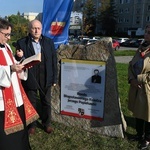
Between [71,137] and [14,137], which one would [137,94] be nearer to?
[71,137]

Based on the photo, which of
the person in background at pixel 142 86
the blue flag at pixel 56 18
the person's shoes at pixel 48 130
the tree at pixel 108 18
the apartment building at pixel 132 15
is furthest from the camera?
→ the tree at pixel 108 18

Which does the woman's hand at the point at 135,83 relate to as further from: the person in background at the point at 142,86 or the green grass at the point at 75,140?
the green grass at the point at 75,140

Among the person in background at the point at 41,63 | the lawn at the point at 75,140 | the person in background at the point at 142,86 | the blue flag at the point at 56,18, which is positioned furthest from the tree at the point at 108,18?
the person in background at the point at 142,86

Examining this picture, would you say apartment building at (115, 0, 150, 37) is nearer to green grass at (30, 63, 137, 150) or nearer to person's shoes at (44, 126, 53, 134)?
green grass at (30, 63, 137, 150)

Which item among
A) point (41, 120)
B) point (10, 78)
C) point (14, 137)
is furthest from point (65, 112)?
point (10, 78)

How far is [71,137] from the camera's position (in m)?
4.58

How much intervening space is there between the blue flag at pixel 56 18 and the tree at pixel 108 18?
214 ft

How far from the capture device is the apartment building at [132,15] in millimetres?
68500

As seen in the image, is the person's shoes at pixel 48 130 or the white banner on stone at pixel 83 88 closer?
the white banner on stone at pixel 83 88

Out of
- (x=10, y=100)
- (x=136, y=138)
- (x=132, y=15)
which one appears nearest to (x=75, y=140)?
(x=136, y=138)

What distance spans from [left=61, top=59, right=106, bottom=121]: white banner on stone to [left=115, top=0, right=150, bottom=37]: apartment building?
60975 millimetres

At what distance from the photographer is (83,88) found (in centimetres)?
470

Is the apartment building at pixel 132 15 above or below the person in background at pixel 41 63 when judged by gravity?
above

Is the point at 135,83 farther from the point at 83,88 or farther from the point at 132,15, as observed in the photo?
the point at 132,15
